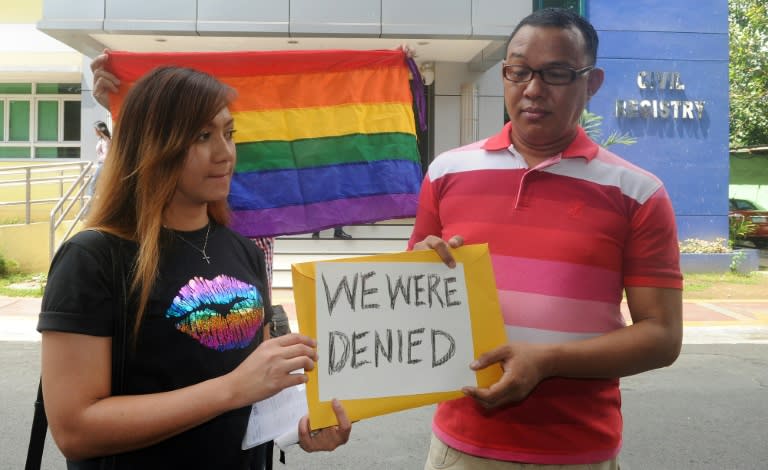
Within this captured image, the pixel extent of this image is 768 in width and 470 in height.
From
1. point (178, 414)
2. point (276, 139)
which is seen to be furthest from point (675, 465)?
point (178, 414)

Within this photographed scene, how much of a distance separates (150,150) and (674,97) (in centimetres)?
1490

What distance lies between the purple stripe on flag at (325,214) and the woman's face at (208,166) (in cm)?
155

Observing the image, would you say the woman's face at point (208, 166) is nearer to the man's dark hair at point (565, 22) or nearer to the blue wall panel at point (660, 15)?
the man's dark hair at point (565, 22)

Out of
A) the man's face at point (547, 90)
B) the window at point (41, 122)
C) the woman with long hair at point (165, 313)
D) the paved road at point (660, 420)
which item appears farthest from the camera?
the window at point (41, 122)

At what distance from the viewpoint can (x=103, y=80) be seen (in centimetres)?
301

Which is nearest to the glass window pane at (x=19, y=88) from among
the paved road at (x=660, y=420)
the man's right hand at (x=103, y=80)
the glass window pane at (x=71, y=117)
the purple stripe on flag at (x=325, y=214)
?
the glass window pane at (x=71, y=117)

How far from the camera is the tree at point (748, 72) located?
22.9 m

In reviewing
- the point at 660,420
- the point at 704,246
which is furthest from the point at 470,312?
the point at 704,246

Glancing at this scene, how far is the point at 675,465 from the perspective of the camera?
4445 mm

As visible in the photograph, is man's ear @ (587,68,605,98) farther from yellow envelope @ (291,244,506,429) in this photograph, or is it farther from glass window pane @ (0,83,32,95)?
glass window pane @ (0,83,32,95)

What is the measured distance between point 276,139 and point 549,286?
184cm

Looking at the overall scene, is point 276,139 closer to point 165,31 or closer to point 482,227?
point 482,227

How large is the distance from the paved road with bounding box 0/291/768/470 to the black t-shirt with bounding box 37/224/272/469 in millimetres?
2878

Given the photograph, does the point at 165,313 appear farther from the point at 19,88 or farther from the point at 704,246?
the point at 19,88
